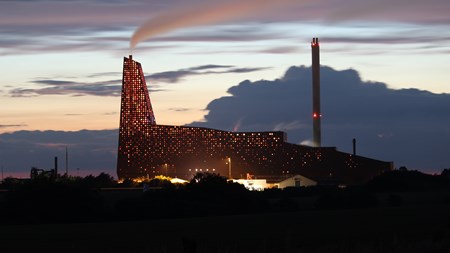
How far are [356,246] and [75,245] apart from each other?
27.6 ft

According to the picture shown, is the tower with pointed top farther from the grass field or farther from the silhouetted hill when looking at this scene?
the grass field

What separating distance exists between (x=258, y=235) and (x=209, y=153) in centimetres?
11079

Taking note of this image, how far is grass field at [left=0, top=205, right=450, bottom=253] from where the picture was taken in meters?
31.0

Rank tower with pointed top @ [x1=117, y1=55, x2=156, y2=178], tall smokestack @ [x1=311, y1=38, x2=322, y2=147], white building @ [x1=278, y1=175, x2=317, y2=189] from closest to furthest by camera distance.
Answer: white building @ [x1=278, y1=175, x2=317, y2=189], tall smokestack @ [x1=311, y1=38, x2=322, y2=147], tower with pointed top @ [x1=117, y1=55, x2=156, y2=178]

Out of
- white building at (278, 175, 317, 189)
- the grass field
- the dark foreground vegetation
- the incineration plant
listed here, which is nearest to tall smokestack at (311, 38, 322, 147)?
the incineration plant

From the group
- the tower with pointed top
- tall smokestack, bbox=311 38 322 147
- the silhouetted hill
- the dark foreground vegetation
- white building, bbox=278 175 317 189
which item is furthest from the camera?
the tower with pointed top

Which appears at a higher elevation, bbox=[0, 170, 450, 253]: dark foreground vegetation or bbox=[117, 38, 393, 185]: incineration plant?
bbox=[117, 38, 393, 185]: incineration plant

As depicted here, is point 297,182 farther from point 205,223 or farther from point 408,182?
point 205,223

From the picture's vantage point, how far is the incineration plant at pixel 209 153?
142750mm

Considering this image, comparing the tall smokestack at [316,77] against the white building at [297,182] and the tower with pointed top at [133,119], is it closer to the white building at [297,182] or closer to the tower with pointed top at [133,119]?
the white building at [297,182]

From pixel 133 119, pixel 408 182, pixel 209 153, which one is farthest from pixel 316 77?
pixel 408 182

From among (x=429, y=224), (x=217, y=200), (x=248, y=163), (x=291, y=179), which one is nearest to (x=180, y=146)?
(x=248, y=163)

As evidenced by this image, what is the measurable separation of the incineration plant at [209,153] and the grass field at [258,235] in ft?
302

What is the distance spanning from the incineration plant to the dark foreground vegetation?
6558 centimetres
